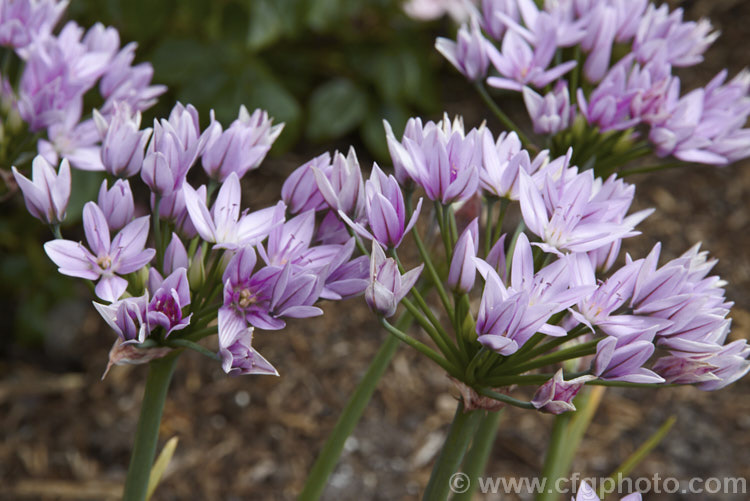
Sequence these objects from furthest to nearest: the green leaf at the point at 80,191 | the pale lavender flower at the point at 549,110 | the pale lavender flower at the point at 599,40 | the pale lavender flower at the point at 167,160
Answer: the green leaf at the point at 80,191, the pale lavender flower at the point at 599,40, the pale lavender flower at the point at 549,110, the pale lavender flower at the point at 167,160

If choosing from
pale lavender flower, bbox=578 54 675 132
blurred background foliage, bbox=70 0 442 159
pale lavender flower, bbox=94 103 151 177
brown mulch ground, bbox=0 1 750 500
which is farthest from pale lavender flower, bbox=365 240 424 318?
blurred background foliage, bbox=70 0 442 159

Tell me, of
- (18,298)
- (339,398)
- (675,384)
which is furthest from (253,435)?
(675,384)

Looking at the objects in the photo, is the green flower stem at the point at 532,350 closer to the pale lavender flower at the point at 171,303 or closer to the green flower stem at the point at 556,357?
the green flower stem at the point at 556,357

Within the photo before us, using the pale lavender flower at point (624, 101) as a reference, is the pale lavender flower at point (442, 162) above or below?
below

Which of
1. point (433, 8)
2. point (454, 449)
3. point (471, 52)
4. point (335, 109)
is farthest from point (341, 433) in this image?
point (433, 8)

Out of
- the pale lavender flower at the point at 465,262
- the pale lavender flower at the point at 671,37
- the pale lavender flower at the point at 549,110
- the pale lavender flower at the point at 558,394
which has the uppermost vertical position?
the pale lavender flower at the point at 671,37

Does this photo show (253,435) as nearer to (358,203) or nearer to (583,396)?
(583,396)

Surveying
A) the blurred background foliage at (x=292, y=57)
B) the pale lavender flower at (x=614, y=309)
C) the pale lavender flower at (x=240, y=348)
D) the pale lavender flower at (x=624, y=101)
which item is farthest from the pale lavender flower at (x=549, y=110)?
the blurred background foliage at (x=292, y=57)

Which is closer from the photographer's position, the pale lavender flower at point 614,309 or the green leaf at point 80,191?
the pale lavender flower at point 614,309
